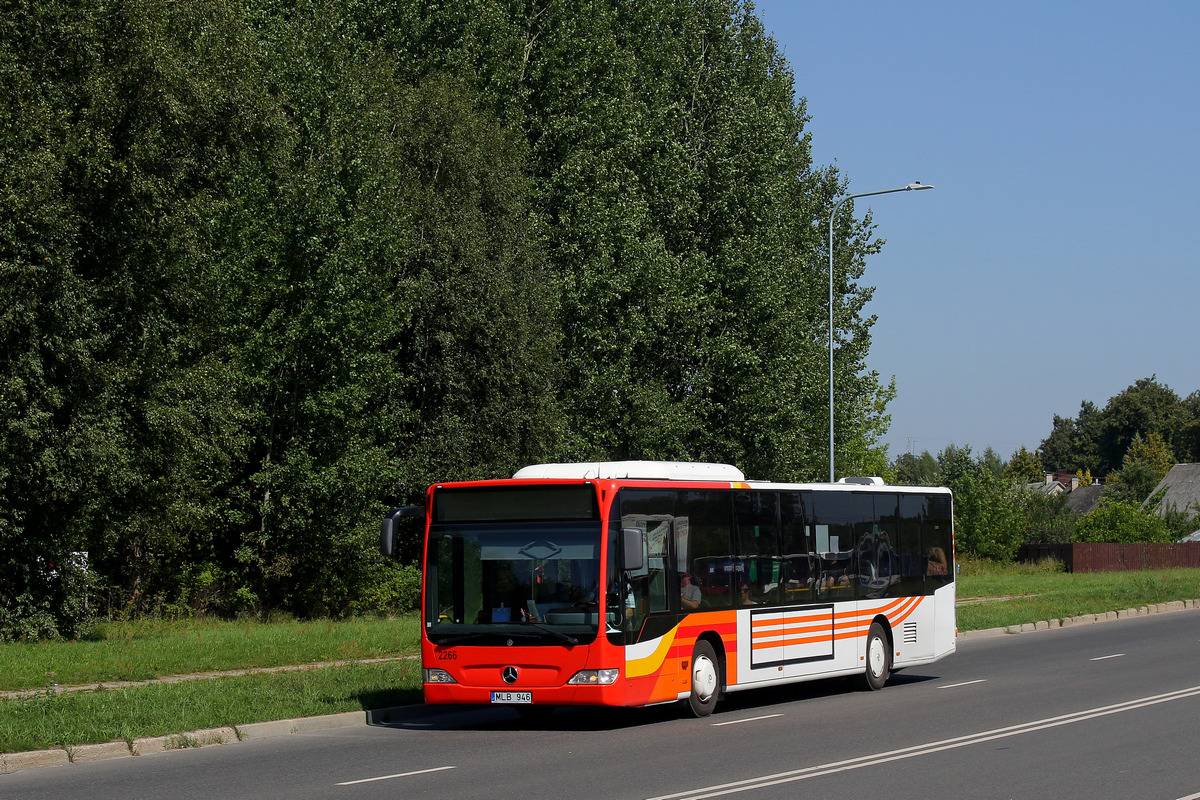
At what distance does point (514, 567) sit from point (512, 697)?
139cm

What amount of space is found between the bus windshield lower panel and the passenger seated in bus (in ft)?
4.79

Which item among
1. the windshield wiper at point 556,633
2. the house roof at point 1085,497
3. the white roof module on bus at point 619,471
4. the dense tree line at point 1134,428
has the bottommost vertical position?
the windshield wiper at point 556,633

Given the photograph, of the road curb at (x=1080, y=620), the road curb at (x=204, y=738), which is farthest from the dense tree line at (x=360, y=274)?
the road curb at (x=204, y=738)

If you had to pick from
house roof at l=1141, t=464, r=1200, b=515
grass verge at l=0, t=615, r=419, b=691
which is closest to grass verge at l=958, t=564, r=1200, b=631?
grass verge at l=0, t=615, r=419, b=691

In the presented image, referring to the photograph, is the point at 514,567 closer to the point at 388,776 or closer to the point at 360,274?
the point at 388,776

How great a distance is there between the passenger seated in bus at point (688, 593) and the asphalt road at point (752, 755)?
4.36ft

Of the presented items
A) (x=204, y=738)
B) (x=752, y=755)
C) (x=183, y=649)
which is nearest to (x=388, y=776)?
(x=204, y=738)

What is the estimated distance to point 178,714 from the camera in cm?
1385

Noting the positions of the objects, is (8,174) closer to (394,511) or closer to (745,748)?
(394,511)

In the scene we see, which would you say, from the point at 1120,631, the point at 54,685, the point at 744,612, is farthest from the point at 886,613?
the point at 1120,631

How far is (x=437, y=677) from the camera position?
A: 14.6 m

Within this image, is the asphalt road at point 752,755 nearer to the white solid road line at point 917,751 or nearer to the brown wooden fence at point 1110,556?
the white solid road line at point 917,751

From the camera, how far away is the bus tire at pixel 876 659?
61.4ft

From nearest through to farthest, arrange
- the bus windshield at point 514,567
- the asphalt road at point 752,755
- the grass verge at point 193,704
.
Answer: the asphalt road at point 752,755 < the grass verge at point 193,704 < the bus windshield at point 514,567
